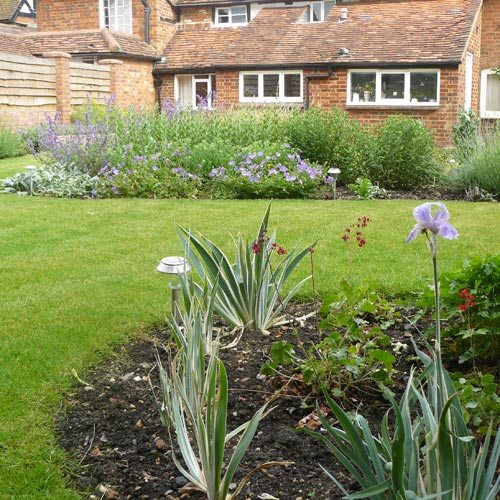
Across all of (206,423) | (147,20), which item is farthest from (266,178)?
(147,20)

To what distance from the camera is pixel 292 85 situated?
2245cm

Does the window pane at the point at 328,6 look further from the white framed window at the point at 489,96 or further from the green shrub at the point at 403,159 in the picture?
the green shrub at the point at 403,159

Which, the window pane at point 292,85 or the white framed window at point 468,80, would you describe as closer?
the white framed window at point 468,80

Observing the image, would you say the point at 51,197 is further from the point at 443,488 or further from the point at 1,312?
the point at 443,488

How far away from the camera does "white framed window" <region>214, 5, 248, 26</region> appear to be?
2777cm

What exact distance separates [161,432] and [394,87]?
1816 centimetres

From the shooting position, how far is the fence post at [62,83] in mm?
21250

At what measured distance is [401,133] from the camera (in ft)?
39.1

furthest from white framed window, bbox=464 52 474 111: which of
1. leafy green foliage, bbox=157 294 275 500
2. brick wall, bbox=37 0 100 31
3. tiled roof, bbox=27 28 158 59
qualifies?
leafy green foliage, bbox=157 294 275 500

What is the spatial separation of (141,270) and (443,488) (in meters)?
4.44

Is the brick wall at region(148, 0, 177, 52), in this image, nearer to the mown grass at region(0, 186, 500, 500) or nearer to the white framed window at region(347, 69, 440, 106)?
the white framed window at region(347, 69, 440, 106)

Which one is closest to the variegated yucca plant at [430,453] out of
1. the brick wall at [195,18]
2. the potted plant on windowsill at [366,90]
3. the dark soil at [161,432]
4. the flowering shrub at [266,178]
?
the dark soil at [161,432]

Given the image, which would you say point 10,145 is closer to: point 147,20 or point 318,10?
point 147,20

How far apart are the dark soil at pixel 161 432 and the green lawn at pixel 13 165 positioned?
32.2ft
